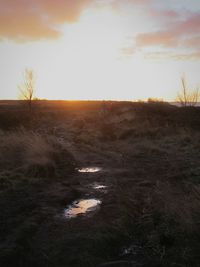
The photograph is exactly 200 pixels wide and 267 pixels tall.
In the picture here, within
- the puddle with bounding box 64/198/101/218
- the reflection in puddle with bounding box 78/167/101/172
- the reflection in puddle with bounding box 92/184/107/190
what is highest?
the puddle with bounding box 64/198/101/218

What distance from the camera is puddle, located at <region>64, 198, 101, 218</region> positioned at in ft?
24.2

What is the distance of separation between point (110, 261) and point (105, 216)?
1.99m

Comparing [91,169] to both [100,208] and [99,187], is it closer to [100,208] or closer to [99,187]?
[99,187]

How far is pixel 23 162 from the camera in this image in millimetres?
11773

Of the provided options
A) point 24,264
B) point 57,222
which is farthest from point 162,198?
point 24,264

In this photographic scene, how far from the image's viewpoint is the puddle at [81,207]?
A: 738cm

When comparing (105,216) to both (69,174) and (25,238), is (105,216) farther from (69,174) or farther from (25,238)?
(69,174)

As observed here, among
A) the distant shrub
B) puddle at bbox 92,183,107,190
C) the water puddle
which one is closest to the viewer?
the water puddle

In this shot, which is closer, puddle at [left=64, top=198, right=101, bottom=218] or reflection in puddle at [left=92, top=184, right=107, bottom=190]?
puddle at [left=64, top=198, right=101, bottom=218]

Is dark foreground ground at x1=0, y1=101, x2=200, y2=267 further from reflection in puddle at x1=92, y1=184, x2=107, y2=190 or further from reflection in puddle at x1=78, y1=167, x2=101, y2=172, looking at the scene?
reflection in puddle at x1=78, y1=167, x2=101, y2=172

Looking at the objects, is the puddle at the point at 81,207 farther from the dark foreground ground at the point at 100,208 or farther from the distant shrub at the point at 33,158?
the distant shrub at the point at 33,158

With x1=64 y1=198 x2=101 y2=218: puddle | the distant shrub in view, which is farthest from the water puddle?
the distant shrub

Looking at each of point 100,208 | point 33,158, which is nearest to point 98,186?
point 100,208

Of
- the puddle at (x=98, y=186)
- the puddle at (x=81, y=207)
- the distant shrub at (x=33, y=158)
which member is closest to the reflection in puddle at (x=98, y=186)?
the puddle at (x=98, y=186)
